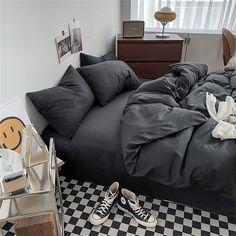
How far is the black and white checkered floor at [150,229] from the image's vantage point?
1307mm

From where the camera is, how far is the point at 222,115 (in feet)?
4.83

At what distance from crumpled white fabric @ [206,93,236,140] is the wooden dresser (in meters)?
1.21

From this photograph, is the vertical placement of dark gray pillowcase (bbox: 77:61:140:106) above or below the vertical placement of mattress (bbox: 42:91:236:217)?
above

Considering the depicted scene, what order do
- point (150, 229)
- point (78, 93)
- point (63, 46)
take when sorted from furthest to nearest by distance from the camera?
point (63, 46)
point (78, 93)
point (150, 229)

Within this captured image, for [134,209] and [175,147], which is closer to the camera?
[175,147]

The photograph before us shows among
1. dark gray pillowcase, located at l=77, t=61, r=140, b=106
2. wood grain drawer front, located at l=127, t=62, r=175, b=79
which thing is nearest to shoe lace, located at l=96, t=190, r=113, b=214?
dark gray pillowcase, located at l=77, t=61, r=140, b=106

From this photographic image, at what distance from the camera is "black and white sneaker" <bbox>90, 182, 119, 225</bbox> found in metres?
1.34

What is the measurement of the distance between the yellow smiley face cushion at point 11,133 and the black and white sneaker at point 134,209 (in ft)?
2.13

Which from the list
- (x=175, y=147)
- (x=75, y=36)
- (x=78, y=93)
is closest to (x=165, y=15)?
(x=75, y=36)

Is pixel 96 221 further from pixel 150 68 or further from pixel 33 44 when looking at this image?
pixel 150 68

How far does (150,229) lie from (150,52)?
6.57 feet

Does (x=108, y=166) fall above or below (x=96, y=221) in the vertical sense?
above

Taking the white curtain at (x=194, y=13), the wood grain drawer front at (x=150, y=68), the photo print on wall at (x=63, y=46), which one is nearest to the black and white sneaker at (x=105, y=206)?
the photo print on wall at (x=63, y=46)

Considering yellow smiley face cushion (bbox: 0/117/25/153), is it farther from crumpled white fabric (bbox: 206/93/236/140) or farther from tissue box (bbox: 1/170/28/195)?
crumpled white fabric (bbox: 206/93/236/140)
